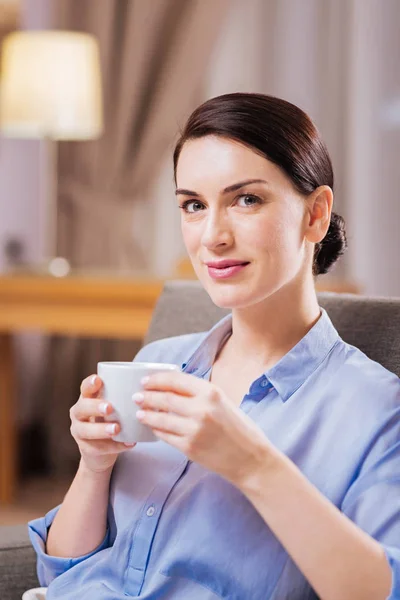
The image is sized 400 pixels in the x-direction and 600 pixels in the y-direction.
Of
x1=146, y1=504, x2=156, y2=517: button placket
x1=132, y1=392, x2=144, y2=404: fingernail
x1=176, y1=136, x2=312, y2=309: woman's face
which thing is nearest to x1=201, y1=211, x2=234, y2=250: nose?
x1=176, y1=136, x2=312, y2=309: woman's face

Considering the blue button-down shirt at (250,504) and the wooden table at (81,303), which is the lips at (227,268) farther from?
the wooden table at (81,303)

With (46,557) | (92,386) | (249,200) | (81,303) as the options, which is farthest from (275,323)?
(81,303)

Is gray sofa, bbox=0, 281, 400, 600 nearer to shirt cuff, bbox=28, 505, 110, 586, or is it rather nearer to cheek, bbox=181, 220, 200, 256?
shirt cuff, bbox=28, 505, 110, 586

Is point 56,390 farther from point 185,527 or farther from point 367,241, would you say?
point 185,527

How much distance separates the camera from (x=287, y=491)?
96 cm

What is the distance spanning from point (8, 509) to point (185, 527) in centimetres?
→ 252

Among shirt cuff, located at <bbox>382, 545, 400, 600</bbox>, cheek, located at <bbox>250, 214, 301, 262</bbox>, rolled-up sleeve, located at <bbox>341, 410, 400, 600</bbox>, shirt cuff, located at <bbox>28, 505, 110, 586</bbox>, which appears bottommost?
shirt cuff, located at <bbox>28, 505, 110, 586</bbox>

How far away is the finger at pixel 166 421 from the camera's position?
954 mm

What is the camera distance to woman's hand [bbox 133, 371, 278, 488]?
37.2 inches

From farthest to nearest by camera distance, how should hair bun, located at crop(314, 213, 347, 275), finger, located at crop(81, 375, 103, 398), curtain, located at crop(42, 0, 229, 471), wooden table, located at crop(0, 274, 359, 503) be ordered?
curtain, located at crop(42, 0, 229, 471) → wooden table, located at crop(0, 274, 359, 503) → hair bun, located at crop(314, 213, 347, 275) → finger, located at crop(81, 375, 103, 398)

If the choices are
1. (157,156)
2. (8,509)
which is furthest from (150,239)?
(8,509)

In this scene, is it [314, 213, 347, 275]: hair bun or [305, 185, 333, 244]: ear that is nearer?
[305, 185, 333, 244]: ear

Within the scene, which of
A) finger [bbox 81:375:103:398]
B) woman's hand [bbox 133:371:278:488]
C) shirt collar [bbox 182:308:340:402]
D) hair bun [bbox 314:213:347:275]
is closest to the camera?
woman's hand [bbox 133:371:278:488]

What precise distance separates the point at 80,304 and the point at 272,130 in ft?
7.43
